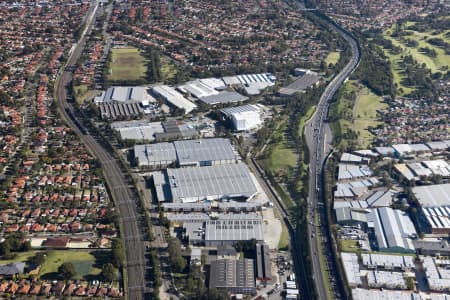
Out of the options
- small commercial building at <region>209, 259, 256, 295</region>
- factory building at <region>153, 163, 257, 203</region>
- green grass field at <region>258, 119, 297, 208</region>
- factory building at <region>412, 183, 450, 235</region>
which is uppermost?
green grass field at <region>258, 119, 297, 208</region>

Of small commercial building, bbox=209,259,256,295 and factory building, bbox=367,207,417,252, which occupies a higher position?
factory building, bbox=367,207,417,252

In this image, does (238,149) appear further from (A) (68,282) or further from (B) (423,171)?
(A) (68,282)

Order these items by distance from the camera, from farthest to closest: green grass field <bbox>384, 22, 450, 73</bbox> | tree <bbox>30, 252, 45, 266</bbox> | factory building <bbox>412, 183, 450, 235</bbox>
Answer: green grass field <bbox>384, 22, 450, 73</bbox> → factory building <bbox>412, 183, 450, 235</bbox> → tree <bbox>30, 252, 45, 266</bbox>

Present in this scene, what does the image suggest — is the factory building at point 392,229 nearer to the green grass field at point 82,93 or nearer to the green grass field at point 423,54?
the green grass field at point 82,93

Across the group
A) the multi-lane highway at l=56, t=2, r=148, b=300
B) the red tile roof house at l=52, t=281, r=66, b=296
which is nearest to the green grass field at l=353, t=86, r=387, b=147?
the multi-lane highway at l=56, t=2, r=148, b=300

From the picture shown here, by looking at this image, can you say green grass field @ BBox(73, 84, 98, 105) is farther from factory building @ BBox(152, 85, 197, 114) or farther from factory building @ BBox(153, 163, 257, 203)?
factory building @ BBox(153, 163, 257, 203)

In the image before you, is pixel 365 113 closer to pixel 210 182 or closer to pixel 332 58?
pixel 332 58

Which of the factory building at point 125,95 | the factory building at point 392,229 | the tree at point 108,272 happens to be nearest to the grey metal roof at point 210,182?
the tree at point 108,272
